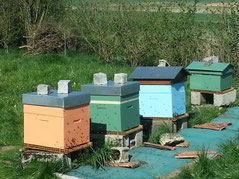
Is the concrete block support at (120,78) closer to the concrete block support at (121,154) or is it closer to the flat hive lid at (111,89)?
the flat hive lid at (111,89)

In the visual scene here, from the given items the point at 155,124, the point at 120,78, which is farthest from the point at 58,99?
the point at 155,124

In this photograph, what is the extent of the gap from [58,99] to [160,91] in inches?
96.9

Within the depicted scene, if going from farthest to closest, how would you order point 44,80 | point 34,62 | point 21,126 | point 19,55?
point 19,55 → point 34,62 → point 44,80 → point 21,126

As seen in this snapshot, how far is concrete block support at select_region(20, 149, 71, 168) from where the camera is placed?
5.82 m

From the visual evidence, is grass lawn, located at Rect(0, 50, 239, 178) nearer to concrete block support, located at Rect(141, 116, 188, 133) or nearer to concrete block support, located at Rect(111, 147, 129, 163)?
concrete block support, located at Rect(111, 147, 129, 163)

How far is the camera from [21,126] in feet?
26.6

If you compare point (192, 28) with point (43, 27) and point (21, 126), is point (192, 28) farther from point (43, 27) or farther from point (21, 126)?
point (21, 126)

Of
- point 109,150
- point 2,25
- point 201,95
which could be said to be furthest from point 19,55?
point 109,150

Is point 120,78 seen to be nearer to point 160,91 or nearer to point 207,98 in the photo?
point 160,91

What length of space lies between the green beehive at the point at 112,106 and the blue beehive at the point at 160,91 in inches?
35.2

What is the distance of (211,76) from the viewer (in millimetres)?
10000

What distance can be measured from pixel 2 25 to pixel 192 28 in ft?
21.0

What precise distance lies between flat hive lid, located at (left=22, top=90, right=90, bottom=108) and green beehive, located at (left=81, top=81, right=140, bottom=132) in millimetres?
559

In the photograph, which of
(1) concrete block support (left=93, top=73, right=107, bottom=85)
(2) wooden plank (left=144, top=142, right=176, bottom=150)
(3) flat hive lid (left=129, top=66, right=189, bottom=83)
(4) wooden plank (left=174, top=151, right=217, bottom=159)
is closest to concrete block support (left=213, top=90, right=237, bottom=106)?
(3) flat hive lid (left=129, top=66, right=189, bottom=83)
